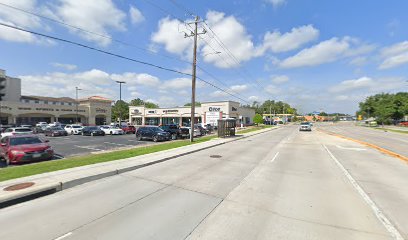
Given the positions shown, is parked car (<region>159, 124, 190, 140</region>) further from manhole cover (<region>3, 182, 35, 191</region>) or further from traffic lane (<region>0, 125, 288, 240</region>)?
manhole cover (<region>3, 182, 35, 191</region>)

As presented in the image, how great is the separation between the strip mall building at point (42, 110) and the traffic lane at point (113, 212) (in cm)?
5867

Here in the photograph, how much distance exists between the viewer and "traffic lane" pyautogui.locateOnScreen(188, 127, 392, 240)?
13.5 ft

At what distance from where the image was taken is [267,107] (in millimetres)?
152750

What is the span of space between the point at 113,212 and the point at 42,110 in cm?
6957

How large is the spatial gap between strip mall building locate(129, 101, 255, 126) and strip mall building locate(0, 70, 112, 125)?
11523 millimetres

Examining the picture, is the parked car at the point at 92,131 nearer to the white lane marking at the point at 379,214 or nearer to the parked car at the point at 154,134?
the parked car at the point at 154,134

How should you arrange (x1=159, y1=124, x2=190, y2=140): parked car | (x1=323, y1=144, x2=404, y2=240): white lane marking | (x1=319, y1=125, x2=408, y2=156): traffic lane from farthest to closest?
(x1=159, y1=124, x2=190, y2=140): parked car → (x1=319, y1=125, x2=408, y2=156): traffic lane → (x1=323, y1=144, x2=404, y2=240): white lane marking

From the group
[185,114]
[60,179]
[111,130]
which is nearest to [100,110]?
[185,114]

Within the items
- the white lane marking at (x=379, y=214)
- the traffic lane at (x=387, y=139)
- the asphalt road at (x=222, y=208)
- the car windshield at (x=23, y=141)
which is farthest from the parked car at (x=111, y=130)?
the traffic lane at (x=387, y=139)

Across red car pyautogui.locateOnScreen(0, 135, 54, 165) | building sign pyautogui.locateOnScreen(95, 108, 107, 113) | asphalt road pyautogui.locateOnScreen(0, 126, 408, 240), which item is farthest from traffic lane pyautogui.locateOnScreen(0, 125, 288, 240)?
building sign pyautogui.locateOnScreen(95, 108, 107, 113)

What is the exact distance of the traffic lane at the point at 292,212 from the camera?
4.11 metres

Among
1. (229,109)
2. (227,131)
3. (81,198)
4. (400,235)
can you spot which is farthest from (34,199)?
(229,109)

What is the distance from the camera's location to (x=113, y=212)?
5070 mm

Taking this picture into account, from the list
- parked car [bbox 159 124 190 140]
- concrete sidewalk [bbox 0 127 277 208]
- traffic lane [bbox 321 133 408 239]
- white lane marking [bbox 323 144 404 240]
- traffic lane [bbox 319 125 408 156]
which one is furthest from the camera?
parked car [bbox 159 124 190 140]
